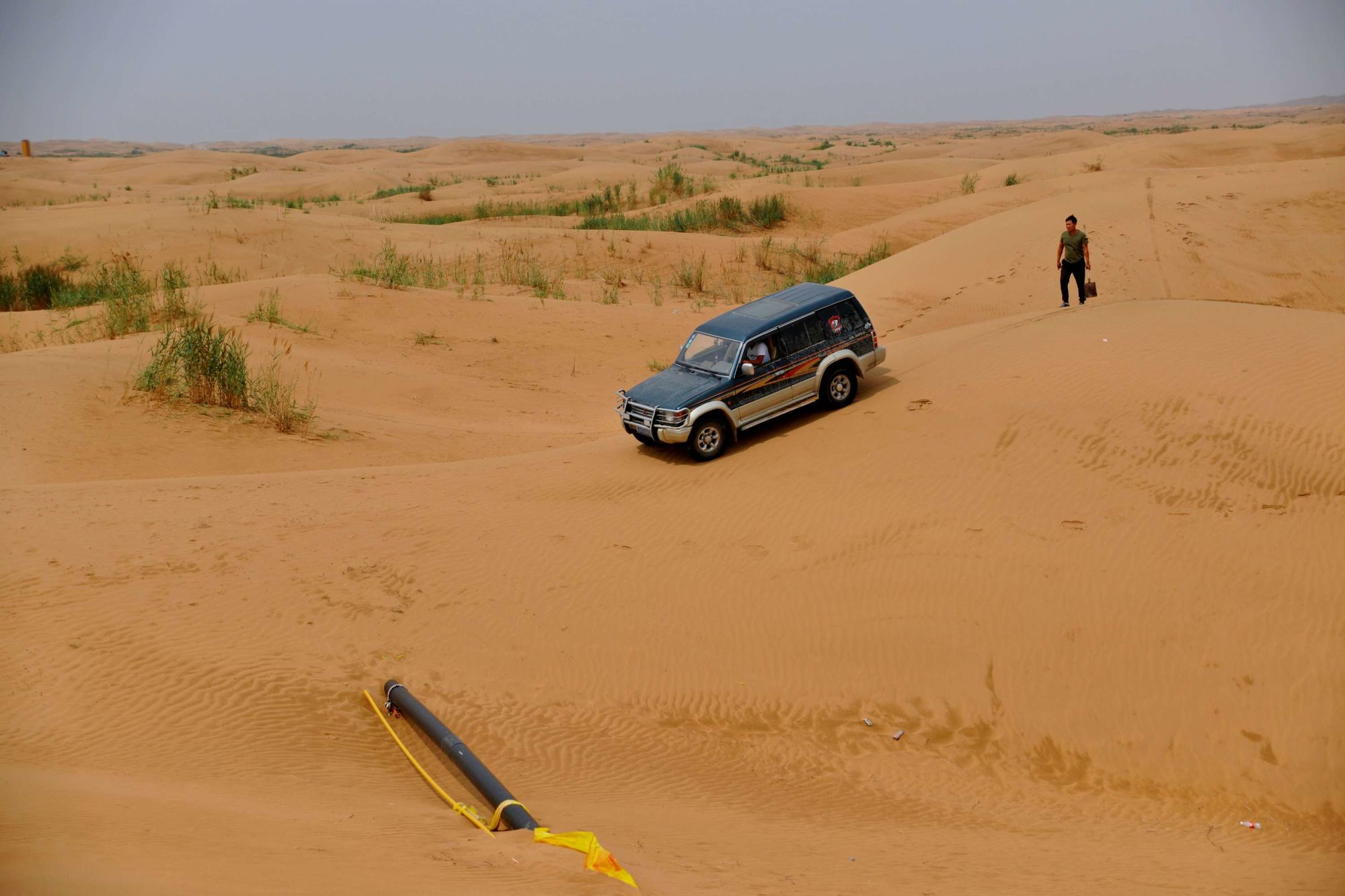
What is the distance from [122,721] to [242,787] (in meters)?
1.48

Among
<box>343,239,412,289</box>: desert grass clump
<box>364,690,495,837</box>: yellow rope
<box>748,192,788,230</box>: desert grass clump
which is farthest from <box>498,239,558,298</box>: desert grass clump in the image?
<box>364,690,495,837</box>: yellow rope

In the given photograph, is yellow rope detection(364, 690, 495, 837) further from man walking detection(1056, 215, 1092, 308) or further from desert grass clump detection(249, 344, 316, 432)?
man walking detection(1056, 215, 1092, 308)

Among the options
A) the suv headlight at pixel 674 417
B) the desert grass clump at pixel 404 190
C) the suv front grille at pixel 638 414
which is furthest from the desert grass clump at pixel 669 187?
the suv headlight at pixel 674 417

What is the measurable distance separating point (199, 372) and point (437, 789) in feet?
36.2

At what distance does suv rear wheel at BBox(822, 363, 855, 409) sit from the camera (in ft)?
42.0

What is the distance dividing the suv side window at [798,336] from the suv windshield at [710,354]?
59cm

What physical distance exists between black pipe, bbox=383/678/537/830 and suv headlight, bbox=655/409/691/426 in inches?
187

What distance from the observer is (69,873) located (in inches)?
174

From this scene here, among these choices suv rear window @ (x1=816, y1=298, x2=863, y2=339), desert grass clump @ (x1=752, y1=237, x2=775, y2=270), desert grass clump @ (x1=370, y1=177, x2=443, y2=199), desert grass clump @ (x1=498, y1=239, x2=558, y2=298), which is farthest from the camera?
desert grass clump @ (x1=370, y1=177, x2=443, y2=199)

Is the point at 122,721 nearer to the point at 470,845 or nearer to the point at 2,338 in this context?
the point at 470,845

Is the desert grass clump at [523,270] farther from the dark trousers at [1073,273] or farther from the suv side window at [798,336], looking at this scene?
the suv side window at [798,336]

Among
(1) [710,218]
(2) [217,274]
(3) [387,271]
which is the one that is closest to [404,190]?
(1) [710,218]

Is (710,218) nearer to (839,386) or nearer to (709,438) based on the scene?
(839,386)

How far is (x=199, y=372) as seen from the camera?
15.4 metres
